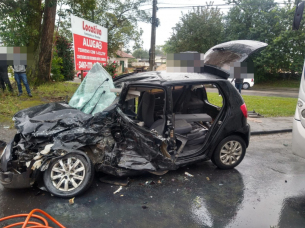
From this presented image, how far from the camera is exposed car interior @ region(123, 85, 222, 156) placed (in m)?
4.17

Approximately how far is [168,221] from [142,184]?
0.95 m

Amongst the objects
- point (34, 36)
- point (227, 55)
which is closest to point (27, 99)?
point (34, 36)

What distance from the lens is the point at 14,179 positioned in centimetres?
321

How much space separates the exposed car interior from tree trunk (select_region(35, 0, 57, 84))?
7326 mm

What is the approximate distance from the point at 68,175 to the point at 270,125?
21.8 feet

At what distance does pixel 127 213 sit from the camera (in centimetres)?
310

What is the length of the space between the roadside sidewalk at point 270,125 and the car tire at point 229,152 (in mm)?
2896

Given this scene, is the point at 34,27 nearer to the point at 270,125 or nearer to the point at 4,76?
the point at 4,76

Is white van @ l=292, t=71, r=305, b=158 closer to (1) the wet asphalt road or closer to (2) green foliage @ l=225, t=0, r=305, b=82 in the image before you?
(1) the wet asphalt road

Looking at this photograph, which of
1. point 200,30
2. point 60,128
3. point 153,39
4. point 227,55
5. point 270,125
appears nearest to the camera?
point 60,128

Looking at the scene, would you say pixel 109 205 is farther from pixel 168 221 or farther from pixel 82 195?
pixel 168 221

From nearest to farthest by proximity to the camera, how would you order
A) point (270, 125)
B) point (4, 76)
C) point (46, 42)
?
point (270, 125), point (4, 76), point (46, 42)

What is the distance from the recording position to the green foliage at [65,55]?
1620 cm

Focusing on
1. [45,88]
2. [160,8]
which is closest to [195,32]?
[160,8]
